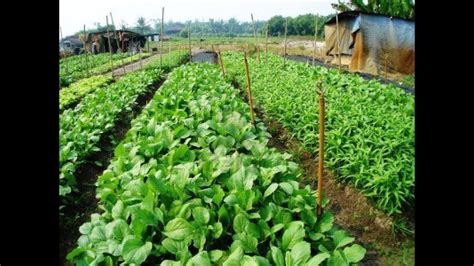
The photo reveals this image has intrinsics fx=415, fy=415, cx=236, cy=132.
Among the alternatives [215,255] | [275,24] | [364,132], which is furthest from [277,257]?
[275,24]

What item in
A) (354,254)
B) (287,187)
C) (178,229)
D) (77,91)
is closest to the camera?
(354,254)

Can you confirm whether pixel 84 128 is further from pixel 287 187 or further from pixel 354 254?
pixel 354 254

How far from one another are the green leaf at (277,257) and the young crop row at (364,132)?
1.85m

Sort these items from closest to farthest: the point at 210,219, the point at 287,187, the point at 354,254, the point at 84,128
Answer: the point at 354,254 → the point at 210,219 → the point at 287,187 → the point at 84,128

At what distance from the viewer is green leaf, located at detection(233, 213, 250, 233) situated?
2445 millimetres

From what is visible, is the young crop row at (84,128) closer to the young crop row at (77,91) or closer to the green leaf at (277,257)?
the young crop row at (77,91)

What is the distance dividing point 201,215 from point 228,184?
0.47 metres

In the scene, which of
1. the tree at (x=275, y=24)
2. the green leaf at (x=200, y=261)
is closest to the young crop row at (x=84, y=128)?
the green leaf at (x=200, y=261)

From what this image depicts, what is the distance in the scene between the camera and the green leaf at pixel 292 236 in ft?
7.57

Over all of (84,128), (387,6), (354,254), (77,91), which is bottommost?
(354,254)

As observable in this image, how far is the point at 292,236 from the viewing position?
2.34 m

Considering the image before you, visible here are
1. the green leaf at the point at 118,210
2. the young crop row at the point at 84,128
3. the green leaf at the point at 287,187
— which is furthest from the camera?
the young crop row at the point at 84,128
